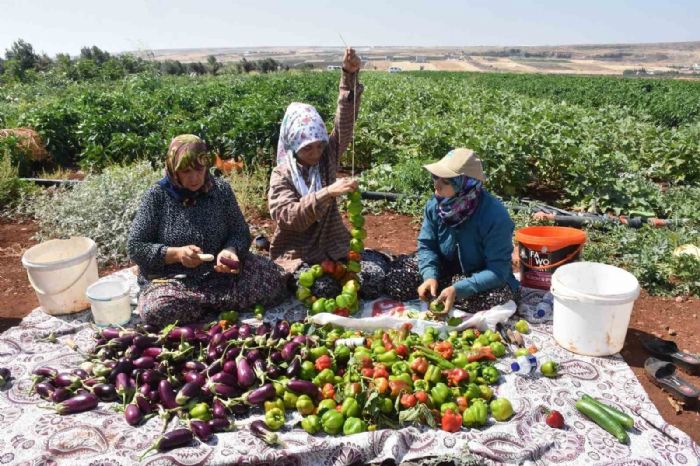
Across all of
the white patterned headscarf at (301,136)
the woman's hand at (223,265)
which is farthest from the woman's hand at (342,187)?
the woman's hand at (223,265)

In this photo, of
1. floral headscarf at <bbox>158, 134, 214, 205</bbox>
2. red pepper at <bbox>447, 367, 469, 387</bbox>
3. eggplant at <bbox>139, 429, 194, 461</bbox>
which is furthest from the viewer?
floral headscarf at <bbox>158, 134, 214, 205</bbox>

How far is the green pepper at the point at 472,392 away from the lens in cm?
305

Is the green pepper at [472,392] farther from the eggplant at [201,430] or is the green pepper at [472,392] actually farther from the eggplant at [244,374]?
the eggplant at [201,430]

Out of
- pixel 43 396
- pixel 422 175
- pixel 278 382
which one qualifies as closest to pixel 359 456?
pixel 278 382

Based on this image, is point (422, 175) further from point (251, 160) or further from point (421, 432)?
point (421, 432)

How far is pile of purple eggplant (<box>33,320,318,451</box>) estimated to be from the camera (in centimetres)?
294

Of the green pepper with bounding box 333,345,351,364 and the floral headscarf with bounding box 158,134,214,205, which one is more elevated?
the floral headscarf with bounding box 158,134,214,205

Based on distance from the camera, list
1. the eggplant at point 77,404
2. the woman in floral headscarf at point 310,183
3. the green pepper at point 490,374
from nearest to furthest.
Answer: the eggplant at point 77,404 → the green pepper at point 490,374 → the woman in floral headscarf at point 310,183

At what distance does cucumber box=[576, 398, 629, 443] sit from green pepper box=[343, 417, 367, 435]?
1206 mm

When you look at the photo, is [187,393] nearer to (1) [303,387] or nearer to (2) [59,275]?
(1) [303,387]

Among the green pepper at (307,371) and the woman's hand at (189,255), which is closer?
the green pepper at (307,371)

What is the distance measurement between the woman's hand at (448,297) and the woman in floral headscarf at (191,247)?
1.30m

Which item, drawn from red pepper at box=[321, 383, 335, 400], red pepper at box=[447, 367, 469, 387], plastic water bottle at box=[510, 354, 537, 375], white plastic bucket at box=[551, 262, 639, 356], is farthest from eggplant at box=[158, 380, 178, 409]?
white plastic bucket at box=[551, 262, 639, 356]

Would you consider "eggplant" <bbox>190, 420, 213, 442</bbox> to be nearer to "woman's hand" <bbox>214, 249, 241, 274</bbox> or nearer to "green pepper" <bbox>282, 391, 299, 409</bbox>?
"green pepper" <bbox>282, 391, 299, 409</bbox>
